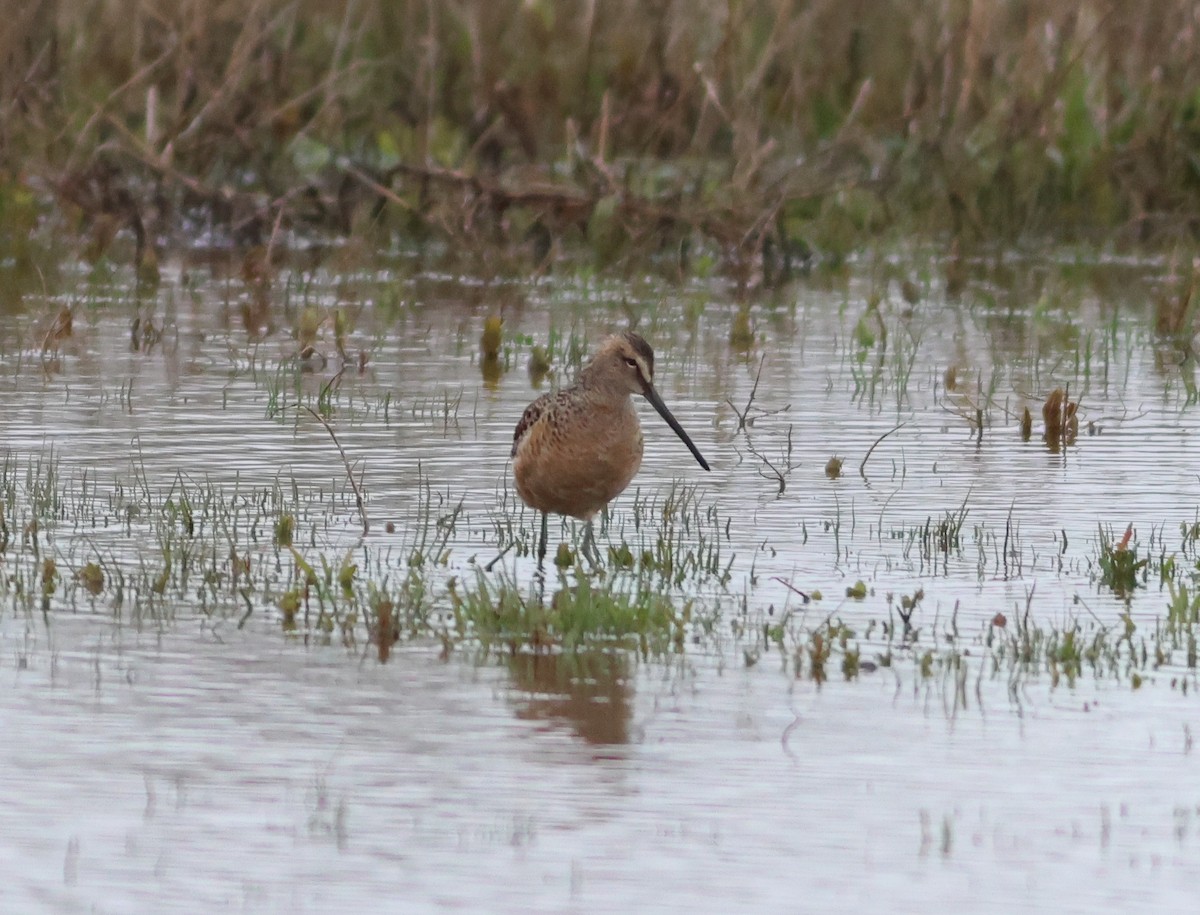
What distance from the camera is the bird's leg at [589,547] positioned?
783 centimetres

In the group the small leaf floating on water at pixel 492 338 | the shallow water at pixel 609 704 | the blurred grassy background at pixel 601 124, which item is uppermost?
the blurred grassy background at pixel 601 124

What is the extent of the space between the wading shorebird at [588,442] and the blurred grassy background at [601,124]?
8278mm

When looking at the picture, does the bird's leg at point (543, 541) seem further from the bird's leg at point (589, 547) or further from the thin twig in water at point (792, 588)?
the thin twig in water at point (792, 588)

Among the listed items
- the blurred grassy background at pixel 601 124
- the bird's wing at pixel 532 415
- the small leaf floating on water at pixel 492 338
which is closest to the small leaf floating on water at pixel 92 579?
the bird's wing at pixel 532 415

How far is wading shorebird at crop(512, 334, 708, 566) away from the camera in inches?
310

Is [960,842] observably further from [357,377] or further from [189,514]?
[357,377]

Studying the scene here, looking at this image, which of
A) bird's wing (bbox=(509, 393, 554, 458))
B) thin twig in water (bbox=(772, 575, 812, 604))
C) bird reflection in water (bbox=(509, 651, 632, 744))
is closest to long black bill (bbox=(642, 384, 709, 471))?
bird's wing (bbox=(509, 393, 554, 458))

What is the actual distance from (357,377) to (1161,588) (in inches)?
227

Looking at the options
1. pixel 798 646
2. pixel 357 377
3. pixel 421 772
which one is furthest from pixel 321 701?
pixel 357 377

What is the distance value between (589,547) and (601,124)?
30.6 ft

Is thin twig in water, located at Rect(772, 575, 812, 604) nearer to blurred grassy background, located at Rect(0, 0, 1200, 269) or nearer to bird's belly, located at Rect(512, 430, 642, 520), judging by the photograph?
bird's belly, located at Rect(512, 430, 642, 520)

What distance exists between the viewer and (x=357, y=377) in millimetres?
12258

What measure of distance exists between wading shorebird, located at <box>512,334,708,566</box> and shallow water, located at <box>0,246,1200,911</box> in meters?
0.30

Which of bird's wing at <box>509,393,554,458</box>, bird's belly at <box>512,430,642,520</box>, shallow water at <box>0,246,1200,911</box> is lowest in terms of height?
shallow water at <box>0,246,1200,911</box>
